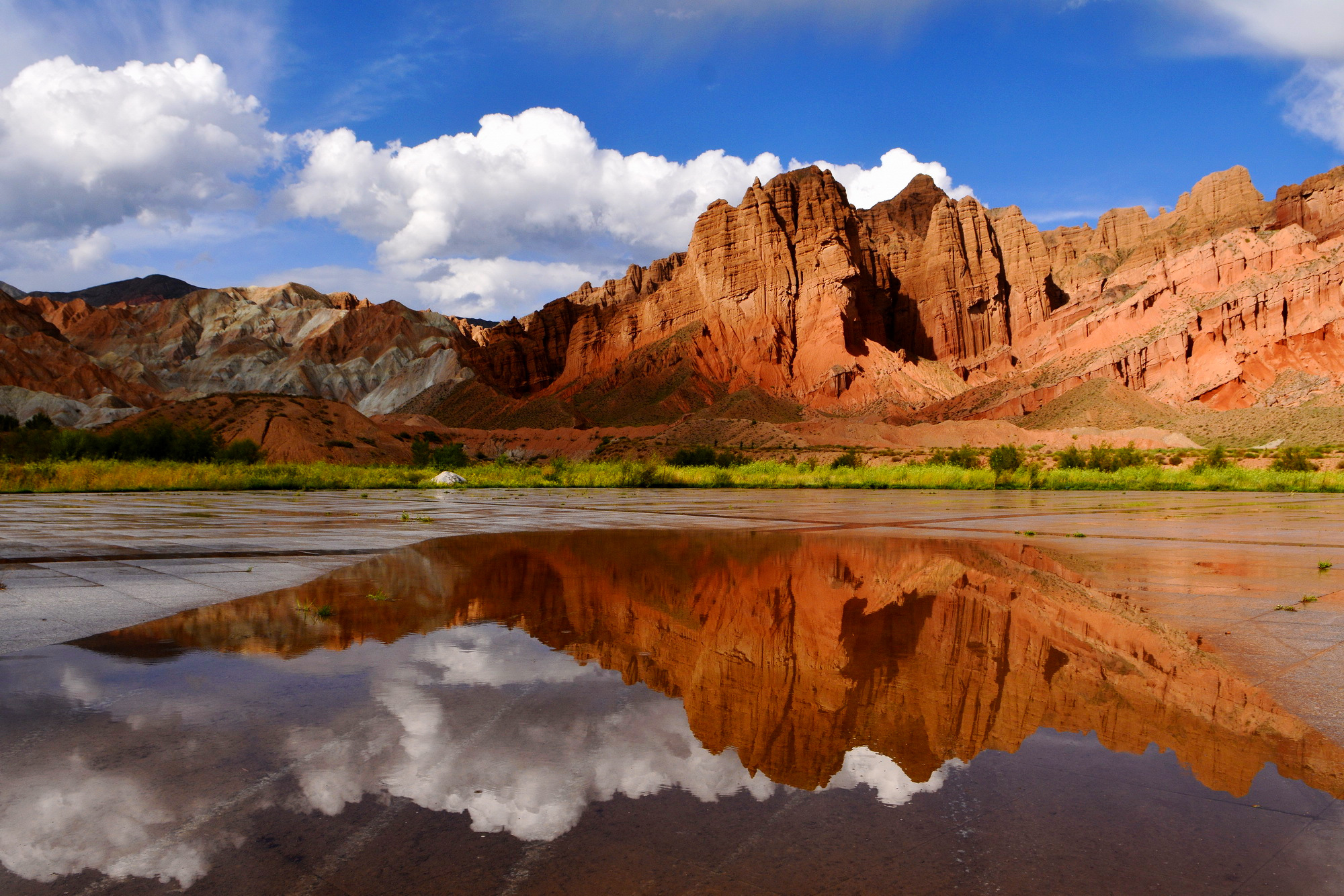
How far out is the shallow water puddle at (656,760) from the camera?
2.43 m

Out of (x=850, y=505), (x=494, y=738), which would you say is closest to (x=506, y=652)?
(x=494, y=738)

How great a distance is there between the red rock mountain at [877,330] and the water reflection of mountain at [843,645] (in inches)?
3783

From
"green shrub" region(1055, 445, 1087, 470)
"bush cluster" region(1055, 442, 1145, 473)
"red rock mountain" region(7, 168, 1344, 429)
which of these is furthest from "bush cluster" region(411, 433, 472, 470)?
"red rock mountain" region(7, 168, 1344, 429)

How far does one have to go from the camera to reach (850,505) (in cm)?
2064

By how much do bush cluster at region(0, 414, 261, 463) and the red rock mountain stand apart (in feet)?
214

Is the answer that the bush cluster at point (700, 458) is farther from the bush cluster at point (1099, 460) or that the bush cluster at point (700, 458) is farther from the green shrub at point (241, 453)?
the green shrub at point (241, 453)

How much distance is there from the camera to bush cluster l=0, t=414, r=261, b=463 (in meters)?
40.6

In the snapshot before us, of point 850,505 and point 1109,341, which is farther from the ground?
point 1109,341

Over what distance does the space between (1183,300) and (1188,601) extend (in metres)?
114

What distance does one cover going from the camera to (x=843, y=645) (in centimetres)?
505

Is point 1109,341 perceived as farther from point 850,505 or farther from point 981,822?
point 981,822

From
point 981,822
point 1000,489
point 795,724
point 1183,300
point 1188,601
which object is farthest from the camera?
point 1183,300

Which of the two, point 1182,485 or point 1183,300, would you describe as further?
point 1183,300

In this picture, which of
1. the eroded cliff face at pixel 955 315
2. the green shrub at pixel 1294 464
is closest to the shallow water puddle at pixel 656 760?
the green shrub at pixel 1294 464
